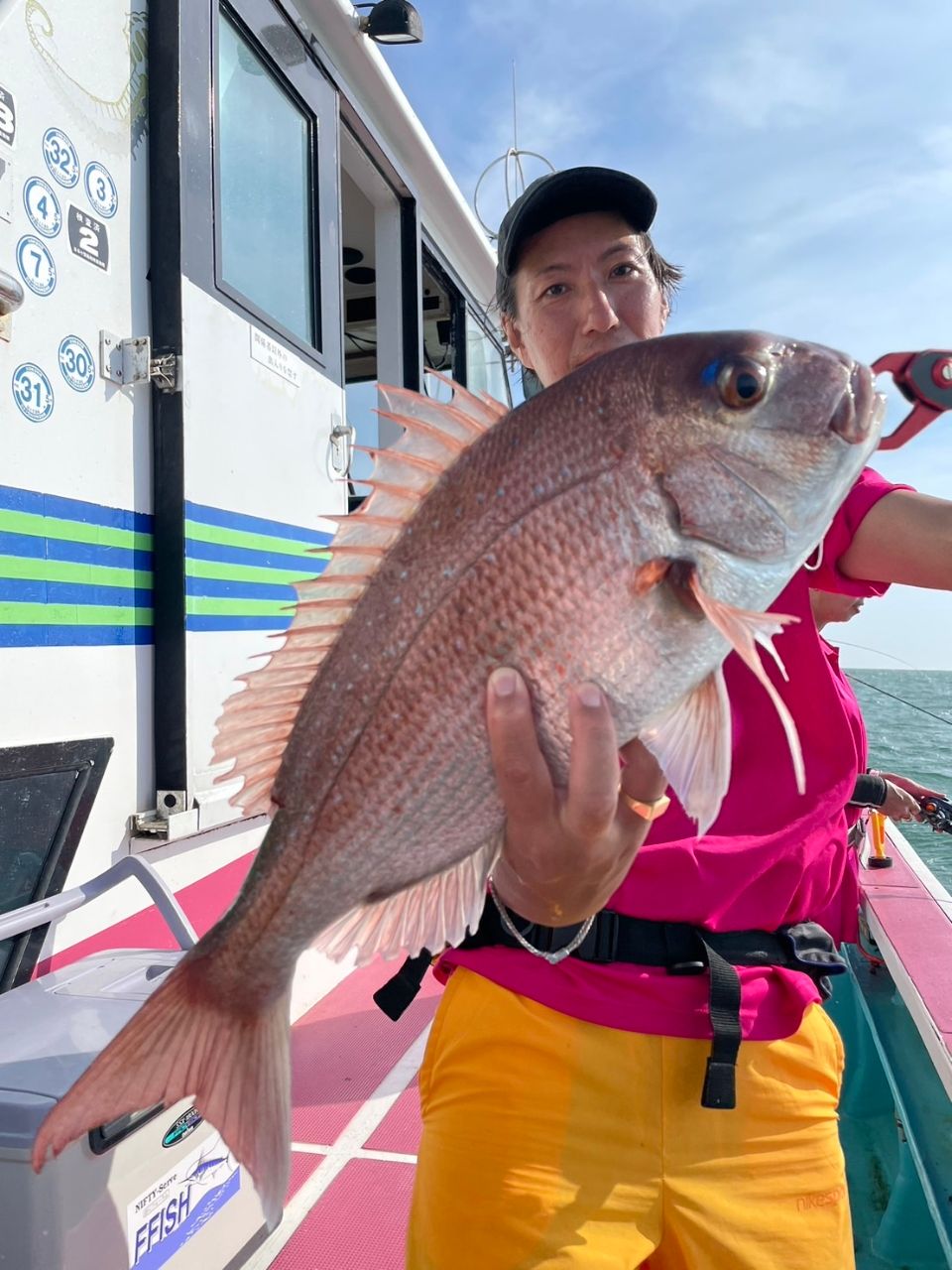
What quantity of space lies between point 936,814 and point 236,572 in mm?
3591

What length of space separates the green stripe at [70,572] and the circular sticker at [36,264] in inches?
28.0

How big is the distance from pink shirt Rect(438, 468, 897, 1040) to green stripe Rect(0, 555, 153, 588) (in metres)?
1.48

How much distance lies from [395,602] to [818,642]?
2.80 ft

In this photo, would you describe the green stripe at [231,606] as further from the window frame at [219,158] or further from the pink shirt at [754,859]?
the pink shirt at [754,859]

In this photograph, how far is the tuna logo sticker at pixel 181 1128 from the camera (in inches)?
68.2

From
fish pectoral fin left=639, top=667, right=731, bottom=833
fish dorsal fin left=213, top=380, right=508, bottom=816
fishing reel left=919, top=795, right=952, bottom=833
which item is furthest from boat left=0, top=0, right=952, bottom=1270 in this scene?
fish pectoral fin left=639, top=667, right=731, bottom=833

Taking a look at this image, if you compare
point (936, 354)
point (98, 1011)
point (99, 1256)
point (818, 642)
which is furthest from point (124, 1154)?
point (936, 354)

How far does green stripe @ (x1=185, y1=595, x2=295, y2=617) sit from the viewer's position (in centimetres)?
285

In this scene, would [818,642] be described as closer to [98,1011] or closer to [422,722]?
[422,722]

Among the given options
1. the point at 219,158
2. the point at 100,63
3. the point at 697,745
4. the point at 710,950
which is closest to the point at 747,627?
the point at 697,745

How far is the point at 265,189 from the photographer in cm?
352

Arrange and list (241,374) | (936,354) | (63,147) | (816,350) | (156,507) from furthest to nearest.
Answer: (241,374)
(156,507)
(63,147)
(936,354)
(816,350)

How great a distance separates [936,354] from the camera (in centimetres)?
138

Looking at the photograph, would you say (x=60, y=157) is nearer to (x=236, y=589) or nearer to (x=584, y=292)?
(x=236, y=589)
